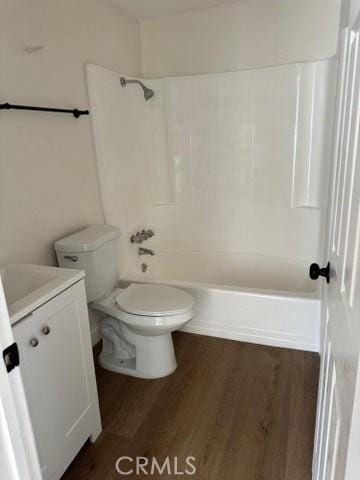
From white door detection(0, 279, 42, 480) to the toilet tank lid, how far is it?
3.77ft

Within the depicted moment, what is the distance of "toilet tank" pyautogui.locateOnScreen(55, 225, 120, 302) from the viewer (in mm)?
1891

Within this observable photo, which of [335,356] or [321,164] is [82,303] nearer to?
[335,356]

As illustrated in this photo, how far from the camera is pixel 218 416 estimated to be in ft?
5.92

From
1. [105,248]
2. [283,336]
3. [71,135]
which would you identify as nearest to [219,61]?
[71,135]

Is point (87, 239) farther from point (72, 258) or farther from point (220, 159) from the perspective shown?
point (220, 159)

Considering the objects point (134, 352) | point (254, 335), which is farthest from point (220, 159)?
point (134, 352)

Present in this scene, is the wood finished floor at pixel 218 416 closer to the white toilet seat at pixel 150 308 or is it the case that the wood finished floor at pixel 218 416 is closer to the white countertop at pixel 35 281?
the white toilet seat at pixel 150 308

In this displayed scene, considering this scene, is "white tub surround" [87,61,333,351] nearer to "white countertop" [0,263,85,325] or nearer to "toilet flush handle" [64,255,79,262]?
"toilet flush handle" [64,255,79,262]

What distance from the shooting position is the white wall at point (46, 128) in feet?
5.39

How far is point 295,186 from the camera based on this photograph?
2.76m

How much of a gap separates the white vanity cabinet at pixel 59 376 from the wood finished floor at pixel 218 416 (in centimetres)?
19

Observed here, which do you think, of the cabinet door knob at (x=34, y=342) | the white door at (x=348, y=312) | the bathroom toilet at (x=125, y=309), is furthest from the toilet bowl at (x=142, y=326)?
the white door at (x=348, y=312)

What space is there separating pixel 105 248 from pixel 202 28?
6.29 feet

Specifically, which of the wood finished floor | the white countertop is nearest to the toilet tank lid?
the white countertop
